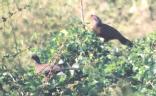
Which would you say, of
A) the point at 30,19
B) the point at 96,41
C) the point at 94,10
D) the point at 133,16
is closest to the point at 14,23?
the point at 30,19

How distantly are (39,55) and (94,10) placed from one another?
9.58ft

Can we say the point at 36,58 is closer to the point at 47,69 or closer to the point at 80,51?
the point at 80,51

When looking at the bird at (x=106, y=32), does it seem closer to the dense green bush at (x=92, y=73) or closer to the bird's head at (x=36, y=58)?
the dense green bush at (x=92, y=73)

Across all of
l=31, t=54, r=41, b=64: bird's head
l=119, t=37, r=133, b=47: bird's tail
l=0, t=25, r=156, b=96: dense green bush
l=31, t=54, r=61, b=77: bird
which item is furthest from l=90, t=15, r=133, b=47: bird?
l=31, t=54, r=61, b=77: bird

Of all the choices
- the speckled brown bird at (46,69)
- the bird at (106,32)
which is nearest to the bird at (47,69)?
the speckled brown bird at (46,69)

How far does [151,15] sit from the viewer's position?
32.5ft

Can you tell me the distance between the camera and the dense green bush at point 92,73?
6121 mm

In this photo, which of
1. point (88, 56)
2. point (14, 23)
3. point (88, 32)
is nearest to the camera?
point (88, 56)

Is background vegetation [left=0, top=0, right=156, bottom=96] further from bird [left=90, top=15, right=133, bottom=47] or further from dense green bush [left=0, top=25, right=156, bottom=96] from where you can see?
bird [left=90, top=15, right=133, bottom=47]

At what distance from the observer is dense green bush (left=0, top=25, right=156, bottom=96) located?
6.12 meters

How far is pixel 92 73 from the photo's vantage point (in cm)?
614

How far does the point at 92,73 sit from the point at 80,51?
1.04 metres

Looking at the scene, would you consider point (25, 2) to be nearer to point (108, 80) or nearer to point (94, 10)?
point (94, 10)

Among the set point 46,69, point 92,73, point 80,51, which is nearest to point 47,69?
point 46,69
